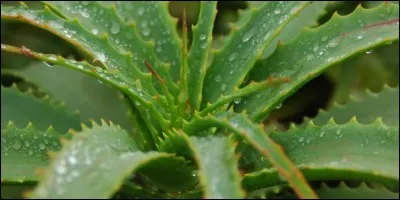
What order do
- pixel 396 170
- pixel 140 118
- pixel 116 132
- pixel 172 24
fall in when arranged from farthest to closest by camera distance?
pixel 172 24 < pixel 140 118 < pixel 116 132 < pixel 396 170

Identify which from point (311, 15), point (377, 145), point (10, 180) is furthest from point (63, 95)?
point (377, 145)

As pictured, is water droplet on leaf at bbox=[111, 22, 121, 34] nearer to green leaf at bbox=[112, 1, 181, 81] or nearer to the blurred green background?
green leaf at bbox=[112, 1, 181, 81]

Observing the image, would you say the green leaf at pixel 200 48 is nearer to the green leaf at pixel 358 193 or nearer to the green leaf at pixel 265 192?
the green leaf at pixel 265 192

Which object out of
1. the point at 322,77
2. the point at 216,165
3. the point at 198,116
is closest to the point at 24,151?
the point at 198,116

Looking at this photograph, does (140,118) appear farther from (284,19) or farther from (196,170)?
(284,19)

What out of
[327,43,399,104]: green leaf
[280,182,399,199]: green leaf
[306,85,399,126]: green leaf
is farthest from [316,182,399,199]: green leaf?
[327,43,399,104]: green leaf

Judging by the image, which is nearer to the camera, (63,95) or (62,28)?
(62,28)

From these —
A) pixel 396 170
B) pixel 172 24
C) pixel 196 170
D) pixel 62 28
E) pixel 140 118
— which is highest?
pixel 172 24

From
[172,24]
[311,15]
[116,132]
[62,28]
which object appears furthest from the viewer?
[311,15]
